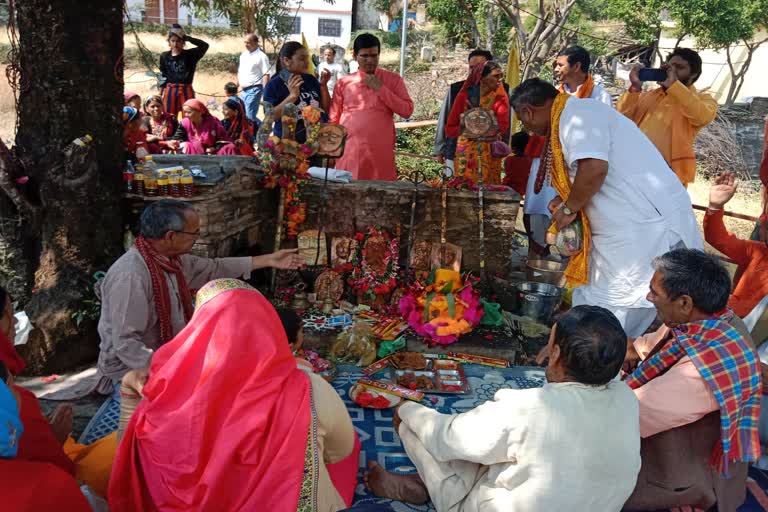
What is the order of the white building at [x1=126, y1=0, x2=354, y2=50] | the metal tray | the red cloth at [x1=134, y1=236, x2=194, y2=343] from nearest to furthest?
the red cloth at [x1=134, y1=236, x2=194, y2=343] < the metal tray < the white building at [x1=126, y1=0, x2=354, y2=50]

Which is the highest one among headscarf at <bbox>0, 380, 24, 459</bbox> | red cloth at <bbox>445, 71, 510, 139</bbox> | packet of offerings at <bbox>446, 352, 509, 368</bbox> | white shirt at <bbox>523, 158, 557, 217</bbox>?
red cloth at <bbox>445, 71, 510, 139</bbox>

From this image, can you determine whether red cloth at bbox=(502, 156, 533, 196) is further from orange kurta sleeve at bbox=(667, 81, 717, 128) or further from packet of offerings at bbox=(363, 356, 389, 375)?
packet of offerings at bbox=(363, 356, 389, 375)

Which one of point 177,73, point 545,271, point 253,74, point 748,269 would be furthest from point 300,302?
point 253,74

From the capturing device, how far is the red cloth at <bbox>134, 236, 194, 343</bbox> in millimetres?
3403

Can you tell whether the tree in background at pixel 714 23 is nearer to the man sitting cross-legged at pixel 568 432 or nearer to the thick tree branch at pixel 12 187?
the thick tree branch at pixel 12 187

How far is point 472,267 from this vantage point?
5.61 metres

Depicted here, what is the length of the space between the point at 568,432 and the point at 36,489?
1799 mm

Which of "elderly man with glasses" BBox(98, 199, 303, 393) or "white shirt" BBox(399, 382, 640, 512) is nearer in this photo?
"white shirt" BBox(399, 382, 640, 512)

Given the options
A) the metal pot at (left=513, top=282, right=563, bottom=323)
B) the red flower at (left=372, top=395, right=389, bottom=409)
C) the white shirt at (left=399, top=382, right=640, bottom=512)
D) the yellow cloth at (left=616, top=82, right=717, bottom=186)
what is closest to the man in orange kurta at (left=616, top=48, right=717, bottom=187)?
the yellow cloth at (left=616, top=82, right=717, bottom=186)

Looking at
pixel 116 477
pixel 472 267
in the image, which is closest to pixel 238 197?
pixel 472 267

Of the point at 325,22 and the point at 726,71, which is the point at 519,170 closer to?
the point at 726,71

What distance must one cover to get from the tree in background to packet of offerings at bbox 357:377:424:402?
20822 millimetres

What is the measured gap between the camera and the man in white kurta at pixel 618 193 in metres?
3.53

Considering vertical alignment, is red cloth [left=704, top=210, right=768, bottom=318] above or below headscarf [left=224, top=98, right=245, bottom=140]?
below
